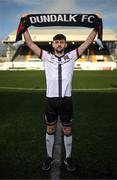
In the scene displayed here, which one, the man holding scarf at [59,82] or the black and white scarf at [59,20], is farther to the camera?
the black and white scarf at [59,20]

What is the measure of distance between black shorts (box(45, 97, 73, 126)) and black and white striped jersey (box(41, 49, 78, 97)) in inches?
3.3

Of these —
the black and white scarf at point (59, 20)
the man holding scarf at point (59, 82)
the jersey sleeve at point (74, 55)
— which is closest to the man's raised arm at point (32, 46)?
the man holding scarf at point (59, 82)

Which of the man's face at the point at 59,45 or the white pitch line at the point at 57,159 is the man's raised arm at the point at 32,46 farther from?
the white pitch line at the point at 57,159

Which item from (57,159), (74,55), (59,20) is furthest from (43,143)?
(59,20)

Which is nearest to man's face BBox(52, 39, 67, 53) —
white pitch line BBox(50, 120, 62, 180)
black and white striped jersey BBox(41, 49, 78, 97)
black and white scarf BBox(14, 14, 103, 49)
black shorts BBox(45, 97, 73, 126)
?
black and white striped jersey BBox(41, 49, 78, 97)

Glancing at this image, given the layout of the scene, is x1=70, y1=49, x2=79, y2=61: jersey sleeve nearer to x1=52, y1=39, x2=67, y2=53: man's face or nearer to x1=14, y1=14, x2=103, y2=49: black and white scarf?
x1=52, y1=39, x2=67, y2=53: man's face

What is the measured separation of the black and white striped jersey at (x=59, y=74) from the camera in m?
5.72

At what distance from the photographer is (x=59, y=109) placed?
19.0ft

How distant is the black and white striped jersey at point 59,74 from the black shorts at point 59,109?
0.08m

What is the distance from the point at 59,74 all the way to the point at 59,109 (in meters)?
0.58

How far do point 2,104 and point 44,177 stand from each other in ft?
28.6

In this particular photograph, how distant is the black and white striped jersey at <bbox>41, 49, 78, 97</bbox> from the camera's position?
5.72m

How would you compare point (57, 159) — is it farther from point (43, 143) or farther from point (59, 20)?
point (59, 20)

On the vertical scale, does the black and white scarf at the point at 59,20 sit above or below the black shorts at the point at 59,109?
above
